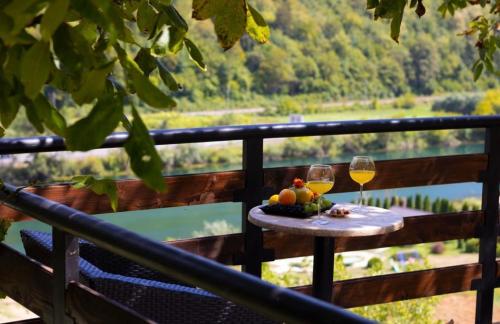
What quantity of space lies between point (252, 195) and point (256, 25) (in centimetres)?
178

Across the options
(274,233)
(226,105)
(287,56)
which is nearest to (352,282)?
(274,233)

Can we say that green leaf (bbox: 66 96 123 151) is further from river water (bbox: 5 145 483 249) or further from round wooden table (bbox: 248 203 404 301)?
river water (bbox: 5 145 483 249)

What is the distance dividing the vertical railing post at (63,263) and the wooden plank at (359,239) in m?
1.26

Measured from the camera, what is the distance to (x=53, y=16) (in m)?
0.72

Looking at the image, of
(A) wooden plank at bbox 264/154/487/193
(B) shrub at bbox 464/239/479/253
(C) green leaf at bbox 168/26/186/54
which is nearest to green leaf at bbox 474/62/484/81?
(A) wooden plank at bbox 264/154/487/193

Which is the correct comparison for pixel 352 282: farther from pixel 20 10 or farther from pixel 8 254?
pixel 20 10

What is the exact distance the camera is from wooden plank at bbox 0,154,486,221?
2729 millimetres

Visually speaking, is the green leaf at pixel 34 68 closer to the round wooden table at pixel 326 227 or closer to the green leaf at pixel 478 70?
the round wooden table at pixel 326 227

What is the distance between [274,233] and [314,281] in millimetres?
366

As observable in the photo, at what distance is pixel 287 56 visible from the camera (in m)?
38.7

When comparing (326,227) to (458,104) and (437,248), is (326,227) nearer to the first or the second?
(437,248)

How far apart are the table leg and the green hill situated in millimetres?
34068

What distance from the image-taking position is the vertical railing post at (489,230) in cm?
352

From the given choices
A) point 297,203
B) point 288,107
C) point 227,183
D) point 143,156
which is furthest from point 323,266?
point 288,107
